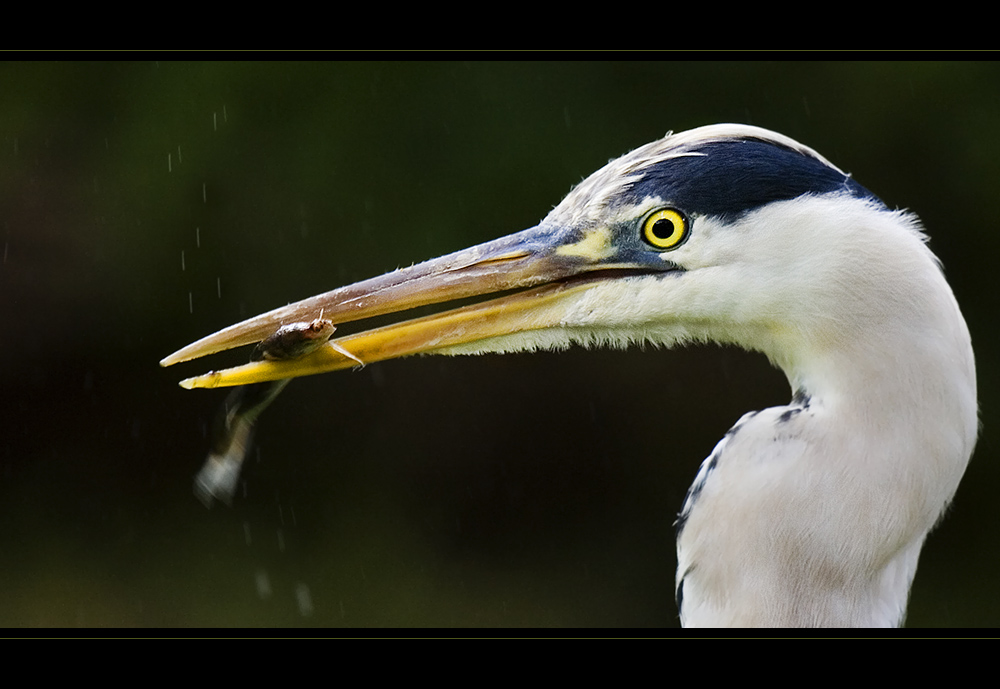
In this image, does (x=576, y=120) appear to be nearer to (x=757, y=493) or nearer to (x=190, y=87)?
(x=190, y=87)

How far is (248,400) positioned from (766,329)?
2.67 ft

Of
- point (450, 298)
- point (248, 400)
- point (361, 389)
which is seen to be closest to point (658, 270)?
point (450, 298)

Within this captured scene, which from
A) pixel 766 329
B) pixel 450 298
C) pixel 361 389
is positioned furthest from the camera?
pixel 361 389

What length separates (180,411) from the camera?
399cm

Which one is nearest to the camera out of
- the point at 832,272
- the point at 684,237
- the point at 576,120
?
the point at 832,272

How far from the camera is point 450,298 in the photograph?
1656 mm

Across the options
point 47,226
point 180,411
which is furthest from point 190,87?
point 180,411

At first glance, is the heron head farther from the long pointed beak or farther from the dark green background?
the dark green background

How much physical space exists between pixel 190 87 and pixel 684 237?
2.66 metres

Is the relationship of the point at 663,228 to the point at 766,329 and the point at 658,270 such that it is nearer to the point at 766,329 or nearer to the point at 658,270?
the point at 658,270

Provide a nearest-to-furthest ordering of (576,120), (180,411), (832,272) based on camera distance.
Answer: (832,272), (576,120), (180,411)

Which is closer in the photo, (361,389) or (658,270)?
(658,270)

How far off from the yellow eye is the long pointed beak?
6cm

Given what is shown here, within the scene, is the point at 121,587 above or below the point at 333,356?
below
